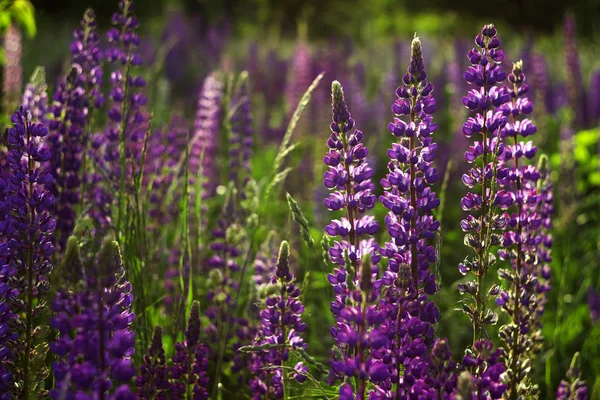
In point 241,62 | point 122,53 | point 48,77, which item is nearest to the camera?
point 122,53

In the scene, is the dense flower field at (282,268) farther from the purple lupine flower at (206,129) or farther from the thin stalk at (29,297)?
the purple lupine flower at (206,129)

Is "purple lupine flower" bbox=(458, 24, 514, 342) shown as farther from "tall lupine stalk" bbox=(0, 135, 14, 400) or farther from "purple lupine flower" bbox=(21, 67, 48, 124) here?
"purple lupine flower" bbox=(21, 67, 48, 124)

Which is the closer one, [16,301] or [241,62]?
[16,301]

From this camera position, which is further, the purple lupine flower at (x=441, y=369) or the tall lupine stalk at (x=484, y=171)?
the tall lupine stalk at (x=484, y=171)

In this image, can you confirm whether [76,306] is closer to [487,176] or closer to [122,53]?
[487,176]

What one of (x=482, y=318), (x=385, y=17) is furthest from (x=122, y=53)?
(x=385, y=17)

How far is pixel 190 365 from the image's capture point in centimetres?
214

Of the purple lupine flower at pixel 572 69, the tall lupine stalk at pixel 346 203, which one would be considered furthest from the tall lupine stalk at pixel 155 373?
the purple lupine flower at pixel 572 69

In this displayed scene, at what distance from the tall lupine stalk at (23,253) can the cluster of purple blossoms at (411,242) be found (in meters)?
0.99

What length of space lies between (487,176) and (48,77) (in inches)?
254

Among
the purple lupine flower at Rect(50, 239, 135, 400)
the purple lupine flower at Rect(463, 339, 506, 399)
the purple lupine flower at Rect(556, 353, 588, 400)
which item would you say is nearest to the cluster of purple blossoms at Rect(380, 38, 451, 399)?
the purple lupine flower at Rect(463, 339, 506, 399)

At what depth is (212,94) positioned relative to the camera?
4.21 metres

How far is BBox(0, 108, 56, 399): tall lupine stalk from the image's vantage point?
1.94 meters

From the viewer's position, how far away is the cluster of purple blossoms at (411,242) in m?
1.81
